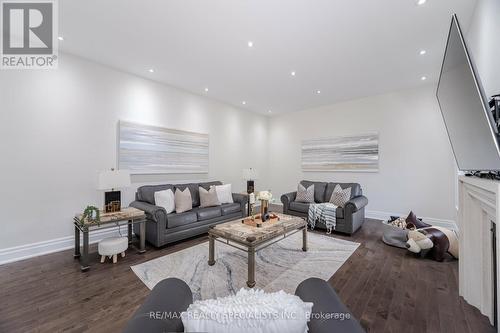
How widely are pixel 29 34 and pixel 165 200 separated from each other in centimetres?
285

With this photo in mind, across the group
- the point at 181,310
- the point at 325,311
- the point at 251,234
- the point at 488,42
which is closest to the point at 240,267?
the point at 251,234

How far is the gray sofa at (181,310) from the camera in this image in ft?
2.68

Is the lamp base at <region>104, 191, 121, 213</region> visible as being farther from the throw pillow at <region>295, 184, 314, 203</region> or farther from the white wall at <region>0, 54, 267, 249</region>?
the throw pillow at <region>295, 184, 314, 203</region>

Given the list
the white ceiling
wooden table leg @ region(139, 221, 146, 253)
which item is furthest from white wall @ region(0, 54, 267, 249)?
wooden table leg @ region(139, 221, 146, 253)

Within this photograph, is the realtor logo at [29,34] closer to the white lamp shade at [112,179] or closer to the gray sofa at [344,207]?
the white lamp shade at [112,179]

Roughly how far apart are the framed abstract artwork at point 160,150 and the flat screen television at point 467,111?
4.19 m

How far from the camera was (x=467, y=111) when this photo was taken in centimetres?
132

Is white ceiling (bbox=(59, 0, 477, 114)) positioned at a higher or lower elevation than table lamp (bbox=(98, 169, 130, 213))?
higher

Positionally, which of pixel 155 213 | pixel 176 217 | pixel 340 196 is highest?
pixel 340 196

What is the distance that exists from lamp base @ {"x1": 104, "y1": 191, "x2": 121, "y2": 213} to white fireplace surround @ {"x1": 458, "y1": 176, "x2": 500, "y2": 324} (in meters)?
4.05

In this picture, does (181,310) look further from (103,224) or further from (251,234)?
(103,224)

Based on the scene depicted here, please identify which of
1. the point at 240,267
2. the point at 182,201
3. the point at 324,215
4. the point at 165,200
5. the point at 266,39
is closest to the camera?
the point at 240,267

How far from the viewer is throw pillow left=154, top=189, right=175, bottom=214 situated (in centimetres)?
347

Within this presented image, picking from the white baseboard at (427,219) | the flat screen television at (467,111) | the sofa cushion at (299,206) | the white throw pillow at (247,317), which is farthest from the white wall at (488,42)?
the white baseboard at (427,219)
